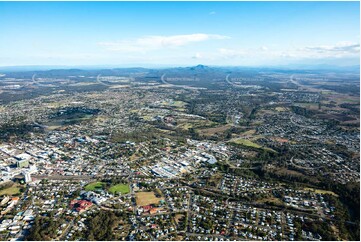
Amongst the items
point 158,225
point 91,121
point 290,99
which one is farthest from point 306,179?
point 290,99

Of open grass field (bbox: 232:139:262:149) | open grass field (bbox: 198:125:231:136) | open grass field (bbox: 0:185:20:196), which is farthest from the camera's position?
open grass field (bbox: 198:125:231:136)

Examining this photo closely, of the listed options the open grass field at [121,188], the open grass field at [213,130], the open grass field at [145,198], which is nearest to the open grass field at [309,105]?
the open grass field at [213,130]

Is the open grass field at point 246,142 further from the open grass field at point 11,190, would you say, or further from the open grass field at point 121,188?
the open grass field at point 11,190

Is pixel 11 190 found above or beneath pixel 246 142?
above

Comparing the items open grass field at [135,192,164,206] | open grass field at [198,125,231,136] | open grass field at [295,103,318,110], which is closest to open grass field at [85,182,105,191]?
open grass field at [135,192,164,206]

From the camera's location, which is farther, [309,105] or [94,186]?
[309,105]

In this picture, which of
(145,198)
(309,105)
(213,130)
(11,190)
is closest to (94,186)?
(145,198)

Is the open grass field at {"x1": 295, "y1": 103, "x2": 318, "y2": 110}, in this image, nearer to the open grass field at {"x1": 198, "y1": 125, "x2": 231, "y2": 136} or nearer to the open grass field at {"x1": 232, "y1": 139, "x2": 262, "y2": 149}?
the open grass field at {"x1": 198, "y1": 125, "x2": 231, "y2": 136}

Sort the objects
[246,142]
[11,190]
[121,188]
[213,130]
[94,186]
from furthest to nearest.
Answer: [213,130]
[246,142]
[94,186]
[121,188]
[11,190]

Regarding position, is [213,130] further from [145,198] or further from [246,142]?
[145,198]
